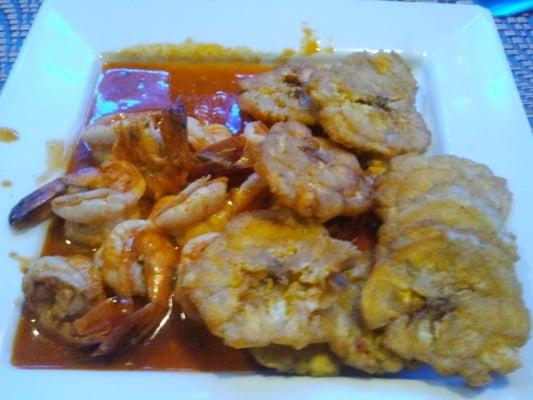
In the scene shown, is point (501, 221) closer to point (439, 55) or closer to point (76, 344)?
point (439, 55)

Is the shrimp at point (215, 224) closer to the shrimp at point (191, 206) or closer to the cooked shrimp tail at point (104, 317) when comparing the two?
the shrimp at point (191, 206)

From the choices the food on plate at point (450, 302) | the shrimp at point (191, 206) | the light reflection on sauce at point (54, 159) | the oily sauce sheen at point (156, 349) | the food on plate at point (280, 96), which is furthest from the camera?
the food on plate at point (280, 96)

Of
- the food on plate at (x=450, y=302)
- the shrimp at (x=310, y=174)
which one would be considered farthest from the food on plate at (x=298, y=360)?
the shrimp at (x=310, y=174)

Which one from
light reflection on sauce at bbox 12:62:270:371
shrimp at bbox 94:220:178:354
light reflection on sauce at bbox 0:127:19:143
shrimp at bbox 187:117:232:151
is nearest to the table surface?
light reflection on sauce at bbox 0:127:19:143

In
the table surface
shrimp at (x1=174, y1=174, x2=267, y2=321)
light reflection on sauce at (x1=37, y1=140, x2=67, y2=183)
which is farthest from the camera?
the table surface

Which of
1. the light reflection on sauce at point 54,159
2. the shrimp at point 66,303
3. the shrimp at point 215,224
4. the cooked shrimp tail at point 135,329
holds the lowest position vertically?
the cooked shrimp tail at point 135,329

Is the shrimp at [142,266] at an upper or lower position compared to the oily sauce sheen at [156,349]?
upper

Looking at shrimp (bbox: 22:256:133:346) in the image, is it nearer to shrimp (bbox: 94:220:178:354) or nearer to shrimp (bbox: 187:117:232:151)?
shrimp (bbox: 94:220:178:354)
